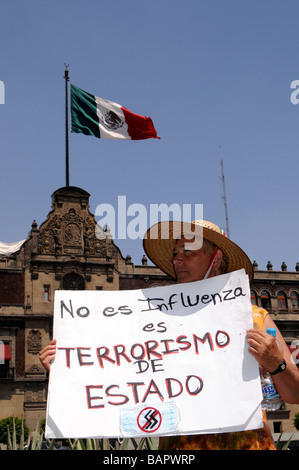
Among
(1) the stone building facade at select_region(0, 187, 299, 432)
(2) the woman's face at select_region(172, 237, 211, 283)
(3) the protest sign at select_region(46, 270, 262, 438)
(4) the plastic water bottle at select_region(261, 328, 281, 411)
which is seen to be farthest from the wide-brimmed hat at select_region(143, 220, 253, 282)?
(1) the stone building facade at select_region(0, 187, 299, 432)

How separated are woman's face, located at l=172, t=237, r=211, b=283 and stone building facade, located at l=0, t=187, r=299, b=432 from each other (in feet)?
93.2

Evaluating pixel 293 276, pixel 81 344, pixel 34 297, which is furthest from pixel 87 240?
pixel 81 344

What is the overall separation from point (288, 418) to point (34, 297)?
17784mm

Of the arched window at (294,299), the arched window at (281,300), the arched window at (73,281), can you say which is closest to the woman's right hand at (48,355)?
the arched window at (73,281)

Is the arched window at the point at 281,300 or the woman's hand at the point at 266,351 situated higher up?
the arched window at the point at 281,300

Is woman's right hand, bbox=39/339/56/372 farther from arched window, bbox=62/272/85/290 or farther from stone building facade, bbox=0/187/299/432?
arched window, bbox=62/272/85/290

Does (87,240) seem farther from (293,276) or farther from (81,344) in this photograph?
(81,344)

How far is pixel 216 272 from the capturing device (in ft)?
14.9

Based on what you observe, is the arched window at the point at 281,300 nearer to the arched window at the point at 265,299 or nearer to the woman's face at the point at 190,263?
the arched window at the point at 265,299

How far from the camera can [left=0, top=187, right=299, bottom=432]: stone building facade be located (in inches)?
1230

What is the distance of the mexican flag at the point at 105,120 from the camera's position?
22.2m

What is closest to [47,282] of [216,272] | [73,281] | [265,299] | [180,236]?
[73,281]

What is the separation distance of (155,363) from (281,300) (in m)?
35.7

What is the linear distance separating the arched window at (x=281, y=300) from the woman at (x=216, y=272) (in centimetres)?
3437
